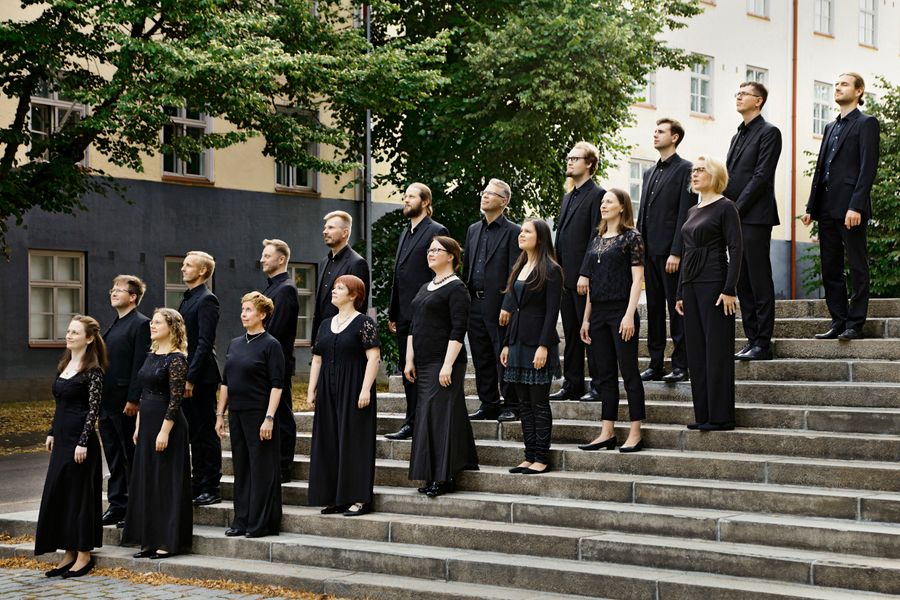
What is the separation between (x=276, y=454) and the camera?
991 centimetres

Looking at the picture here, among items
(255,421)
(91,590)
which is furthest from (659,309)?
(91,590)

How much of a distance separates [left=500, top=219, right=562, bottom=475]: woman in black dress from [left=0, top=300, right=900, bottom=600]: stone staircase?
10.4 inches

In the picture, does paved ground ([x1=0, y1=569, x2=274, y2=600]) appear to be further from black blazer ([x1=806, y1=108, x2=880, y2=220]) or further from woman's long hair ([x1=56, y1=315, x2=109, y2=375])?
black blazer ([x1=806, y1=108, x2=880, y2=220])

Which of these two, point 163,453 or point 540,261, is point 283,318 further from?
point 540,261

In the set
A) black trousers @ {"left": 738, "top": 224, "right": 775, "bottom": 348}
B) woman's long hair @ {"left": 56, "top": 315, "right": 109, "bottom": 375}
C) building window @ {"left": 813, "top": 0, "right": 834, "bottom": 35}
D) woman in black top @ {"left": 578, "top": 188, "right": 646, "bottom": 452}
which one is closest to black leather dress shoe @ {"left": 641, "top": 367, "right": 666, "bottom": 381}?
black trousers @ {"left": 738, "top": 224, "right": 775, "bottom": 348}

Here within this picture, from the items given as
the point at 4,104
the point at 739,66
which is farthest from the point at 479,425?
the point at 739,66

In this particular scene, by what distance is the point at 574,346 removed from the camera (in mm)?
10914

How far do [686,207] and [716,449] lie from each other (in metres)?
2.06

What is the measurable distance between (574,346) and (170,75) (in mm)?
9128

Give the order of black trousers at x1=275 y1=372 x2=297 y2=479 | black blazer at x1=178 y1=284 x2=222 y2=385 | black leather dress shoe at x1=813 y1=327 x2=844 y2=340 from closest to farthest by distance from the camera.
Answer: black blazer at x1=178 y1=284 x2=222 y2=385 → black trousers at x1=275 y1=372 x2=297 y2=479 → black leather dress shoe at x1=813 y1=327 x2=844 y2=340

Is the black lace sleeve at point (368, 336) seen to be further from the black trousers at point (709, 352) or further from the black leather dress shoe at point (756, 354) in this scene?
the black leather dress shoe at point (756, 354)

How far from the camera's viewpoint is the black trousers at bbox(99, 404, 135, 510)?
34.4ft

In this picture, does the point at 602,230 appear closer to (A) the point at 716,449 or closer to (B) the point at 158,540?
(A) the point at 716,449

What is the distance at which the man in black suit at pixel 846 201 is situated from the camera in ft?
34.3
